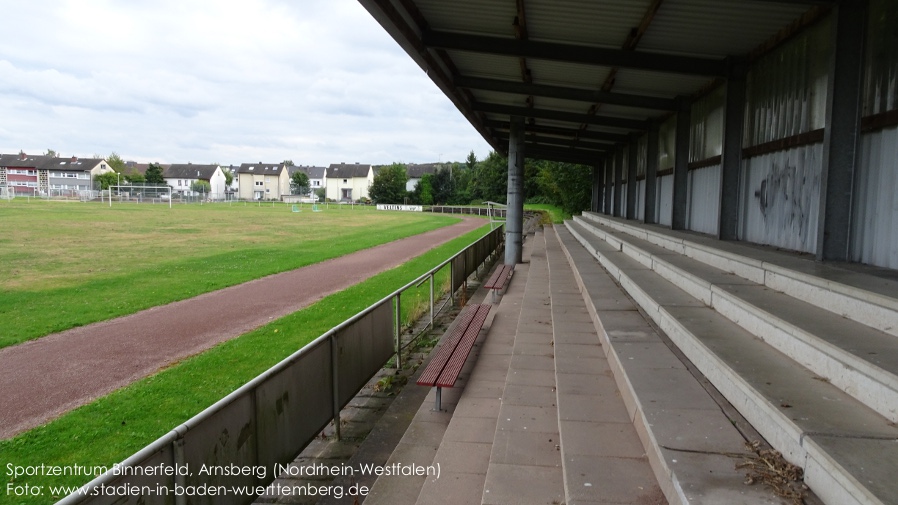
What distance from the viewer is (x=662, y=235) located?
32.6 ft

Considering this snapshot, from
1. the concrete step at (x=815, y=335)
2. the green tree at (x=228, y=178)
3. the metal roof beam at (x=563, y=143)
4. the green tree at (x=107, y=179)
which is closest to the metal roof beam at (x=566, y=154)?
the metal roof beam at (x=563, y=143)

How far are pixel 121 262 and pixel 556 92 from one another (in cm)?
1585

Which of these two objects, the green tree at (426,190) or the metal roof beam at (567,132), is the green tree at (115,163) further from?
the metal roof beam at (567,132)

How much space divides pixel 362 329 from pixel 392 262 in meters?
14.9

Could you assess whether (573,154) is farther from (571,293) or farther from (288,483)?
(288,483)

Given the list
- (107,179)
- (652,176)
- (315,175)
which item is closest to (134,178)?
(107,179)

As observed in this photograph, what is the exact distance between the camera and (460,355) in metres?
6.36

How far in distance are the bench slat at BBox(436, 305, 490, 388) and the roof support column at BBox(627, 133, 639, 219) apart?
10567 mm

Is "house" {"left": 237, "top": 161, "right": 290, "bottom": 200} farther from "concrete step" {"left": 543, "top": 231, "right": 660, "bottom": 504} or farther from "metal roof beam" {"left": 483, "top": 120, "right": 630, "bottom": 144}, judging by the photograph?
"concrete step" {"left": 543, "top": 231, "right": 660, "bottom": 504}

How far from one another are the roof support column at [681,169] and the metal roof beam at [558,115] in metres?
3.10

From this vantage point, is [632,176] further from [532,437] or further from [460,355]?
[532,437]

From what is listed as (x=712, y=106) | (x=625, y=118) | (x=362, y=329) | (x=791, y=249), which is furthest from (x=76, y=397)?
(x=625, y=118)

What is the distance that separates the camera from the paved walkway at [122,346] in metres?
6.82

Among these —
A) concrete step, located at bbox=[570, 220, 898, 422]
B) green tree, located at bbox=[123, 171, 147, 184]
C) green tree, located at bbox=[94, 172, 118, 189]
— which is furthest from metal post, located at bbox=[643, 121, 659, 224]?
green tree, located at bbox=[94, 172, 118, 189]
